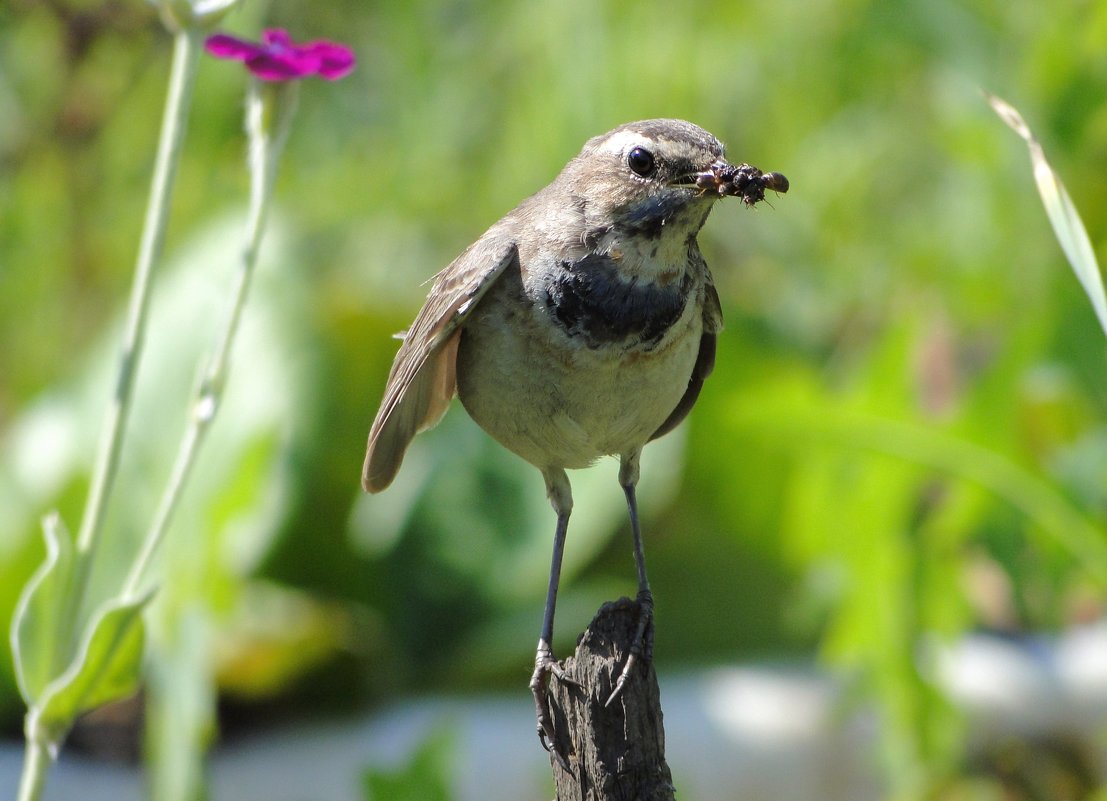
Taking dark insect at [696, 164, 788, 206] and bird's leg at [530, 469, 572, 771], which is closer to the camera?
dark insect at [696, 164, 788, 206]

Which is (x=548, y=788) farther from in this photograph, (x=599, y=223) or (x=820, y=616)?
(x=599, y=223)

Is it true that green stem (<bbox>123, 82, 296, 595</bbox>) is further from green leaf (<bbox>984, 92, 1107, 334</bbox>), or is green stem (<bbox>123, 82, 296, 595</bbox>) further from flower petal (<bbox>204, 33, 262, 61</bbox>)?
green leaf (<bbox>984, 92, 1107, 334</bbox>)

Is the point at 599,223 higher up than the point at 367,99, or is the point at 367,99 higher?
the point at 367,99

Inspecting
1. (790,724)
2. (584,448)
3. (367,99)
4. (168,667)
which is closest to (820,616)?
(790,724)

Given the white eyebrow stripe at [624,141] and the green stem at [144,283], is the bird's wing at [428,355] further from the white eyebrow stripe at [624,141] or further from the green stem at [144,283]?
the green stem at [144,283]

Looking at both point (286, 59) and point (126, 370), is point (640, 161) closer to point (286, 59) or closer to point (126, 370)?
point (286, 59)

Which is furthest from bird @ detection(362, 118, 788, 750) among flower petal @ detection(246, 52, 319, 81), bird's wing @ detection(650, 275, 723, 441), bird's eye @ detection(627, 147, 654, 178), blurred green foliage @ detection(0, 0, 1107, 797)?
blurred green foliage @ detection(0, 0, 1107, 797)
